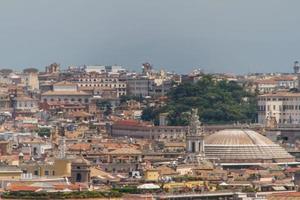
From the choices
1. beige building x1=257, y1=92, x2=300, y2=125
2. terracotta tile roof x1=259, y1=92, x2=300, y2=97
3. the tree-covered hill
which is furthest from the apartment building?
A: beige building x1=257, y1=92, x2=300, y2=125

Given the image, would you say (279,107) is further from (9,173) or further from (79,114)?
(9,173)

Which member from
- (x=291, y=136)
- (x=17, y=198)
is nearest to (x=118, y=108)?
(x=291, y=136)

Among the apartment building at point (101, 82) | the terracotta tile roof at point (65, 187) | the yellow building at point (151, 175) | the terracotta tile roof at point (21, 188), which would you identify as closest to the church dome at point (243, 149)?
the yellow building at point (151, 175)

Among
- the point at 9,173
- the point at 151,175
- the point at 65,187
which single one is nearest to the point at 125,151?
the point at 151,175

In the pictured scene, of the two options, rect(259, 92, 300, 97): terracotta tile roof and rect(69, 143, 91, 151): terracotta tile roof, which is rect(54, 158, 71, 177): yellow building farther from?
rect(259, 92, 300, 97): terracotta tile roof

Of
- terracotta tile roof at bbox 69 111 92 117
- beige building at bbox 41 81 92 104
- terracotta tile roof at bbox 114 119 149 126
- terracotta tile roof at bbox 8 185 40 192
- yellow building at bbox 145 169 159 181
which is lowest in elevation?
terracotta tile roof at bbox 8 185 40 192
